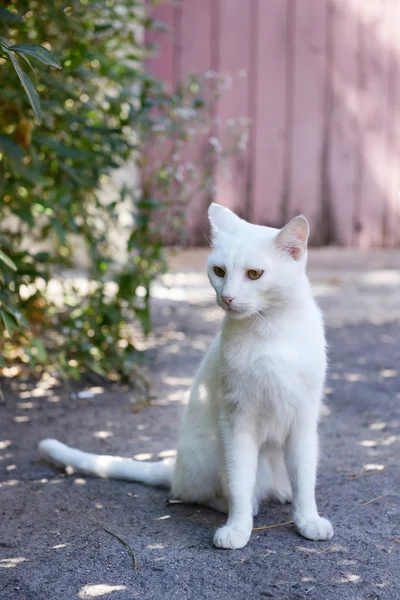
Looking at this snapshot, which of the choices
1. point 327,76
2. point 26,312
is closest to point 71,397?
point 26,312

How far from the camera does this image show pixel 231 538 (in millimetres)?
2148

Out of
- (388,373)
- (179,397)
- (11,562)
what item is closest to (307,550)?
(11,562)

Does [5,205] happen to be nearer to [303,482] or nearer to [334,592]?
[303,482]

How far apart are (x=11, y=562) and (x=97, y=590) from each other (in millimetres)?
291

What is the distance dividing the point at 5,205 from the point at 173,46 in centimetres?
317

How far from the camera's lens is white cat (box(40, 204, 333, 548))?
2070 mm

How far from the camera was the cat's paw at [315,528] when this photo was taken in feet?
7.25

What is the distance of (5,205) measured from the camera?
3574mm

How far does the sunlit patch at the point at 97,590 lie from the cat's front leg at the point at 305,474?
1.92ft

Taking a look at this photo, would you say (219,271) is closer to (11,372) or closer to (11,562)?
(11,562)

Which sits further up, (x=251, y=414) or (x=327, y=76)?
(x=327, y=76)

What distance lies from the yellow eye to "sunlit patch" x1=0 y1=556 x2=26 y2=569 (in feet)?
3.30

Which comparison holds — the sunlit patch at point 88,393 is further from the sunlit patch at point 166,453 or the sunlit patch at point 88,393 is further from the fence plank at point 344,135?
the fence plank at point 344,135

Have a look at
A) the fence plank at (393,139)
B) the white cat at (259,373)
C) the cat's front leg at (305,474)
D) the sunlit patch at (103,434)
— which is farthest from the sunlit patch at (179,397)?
the fence plank at (393,139)
